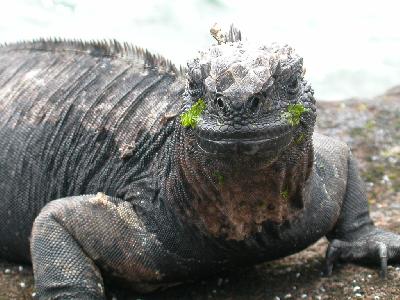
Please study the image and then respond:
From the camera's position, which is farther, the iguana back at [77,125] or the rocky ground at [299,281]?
the iguana back at [77,125]

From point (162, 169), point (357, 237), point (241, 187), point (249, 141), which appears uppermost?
point (249, 141)

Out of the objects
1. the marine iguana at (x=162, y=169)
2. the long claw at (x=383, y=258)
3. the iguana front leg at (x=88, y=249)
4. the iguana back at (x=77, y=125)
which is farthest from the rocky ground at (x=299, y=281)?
the iguana back at (x=77, y=125)

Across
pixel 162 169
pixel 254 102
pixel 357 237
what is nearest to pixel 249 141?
pixel 254 102

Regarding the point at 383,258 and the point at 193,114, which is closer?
the point at 193,114

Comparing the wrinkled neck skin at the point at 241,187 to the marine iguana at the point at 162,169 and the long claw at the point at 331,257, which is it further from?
the long claw at the point at 331,257

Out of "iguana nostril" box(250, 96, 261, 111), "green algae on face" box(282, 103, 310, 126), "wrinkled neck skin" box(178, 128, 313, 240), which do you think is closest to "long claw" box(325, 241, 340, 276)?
"wrinkled neck skin" box(178, 128, 313, 240)

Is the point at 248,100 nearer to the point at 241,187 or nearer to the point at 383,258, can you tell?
the point at 241,187

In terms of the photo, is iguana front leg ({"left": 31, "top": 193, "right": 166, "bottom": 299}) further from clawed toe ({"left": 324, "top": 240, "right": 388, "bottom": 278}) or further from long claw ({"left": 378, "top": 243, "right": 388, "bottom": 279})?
long claw ({"left": 378, "top": 243, "right": 388, "bottom": 279})
